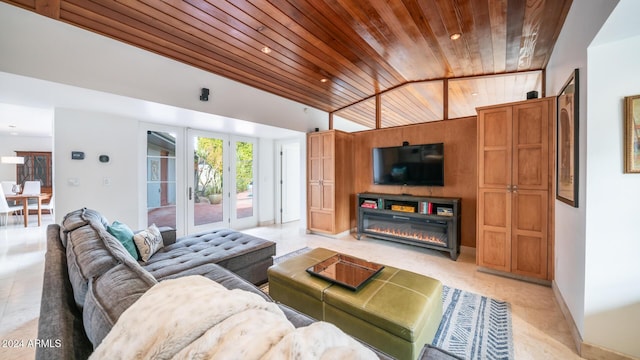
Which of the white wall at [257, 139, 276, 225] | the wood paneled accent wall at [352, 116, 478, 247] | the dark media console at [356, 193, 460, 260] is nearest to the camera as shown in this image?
the dark media console at [356, 193, 460, 260]

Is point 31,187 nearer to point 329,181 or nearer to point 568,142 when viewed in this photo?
point 329,181

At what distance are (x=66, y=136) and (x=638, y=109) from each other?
18.6ft

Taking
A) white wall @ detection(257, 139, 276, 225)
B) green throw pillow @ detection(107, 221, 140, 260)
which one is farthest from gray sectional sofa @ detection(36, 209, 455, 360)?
white wall @ detection(257, 139, 276, 225)

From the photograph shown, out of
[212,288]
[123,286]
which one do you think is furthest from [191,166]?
[212,288]

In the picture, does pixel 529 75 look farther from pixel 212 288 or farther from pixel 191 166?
pixel 191 166

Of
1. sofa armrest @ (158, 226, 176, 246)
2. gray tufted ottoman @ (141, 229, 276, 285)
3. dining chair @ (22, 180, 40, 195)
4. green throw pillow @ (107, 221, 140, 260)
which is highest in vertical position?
dining chair @ (22, 180, 40, 195)

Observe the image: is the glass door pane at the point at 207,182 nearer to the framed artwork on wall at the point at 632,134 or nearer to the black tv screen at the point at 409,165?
the black tv screen at the point at 409,165

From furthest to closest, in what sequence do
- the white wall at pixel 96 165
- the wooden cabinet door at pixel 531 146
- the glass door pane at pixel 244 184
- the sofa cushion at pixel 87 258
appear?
the glass door pane at pixel 244 184, the white wall at pixel 96 165, the wooden cabinet door at pixel 531 146, the sofa cushion at pixel 87 258

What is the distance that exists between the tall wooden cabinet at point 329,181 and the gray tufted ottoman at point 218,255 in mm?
2079

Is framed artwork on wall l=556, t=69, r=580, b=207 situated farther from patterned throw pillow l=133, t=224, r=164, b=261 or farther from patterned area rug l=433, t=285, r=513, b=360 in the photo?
patterned throw pillow l=133, t=224, r=164, b=261

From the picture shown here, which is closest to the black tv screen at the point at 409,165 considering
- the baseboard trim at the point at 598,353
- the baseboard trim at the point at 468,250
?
the baseboard trim at the point at 468,250

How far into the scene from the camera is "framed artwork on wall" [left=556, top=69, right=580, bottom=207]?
1.88m

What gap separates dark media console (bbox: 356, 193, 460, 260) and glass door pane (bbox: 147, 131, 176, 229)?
349cm

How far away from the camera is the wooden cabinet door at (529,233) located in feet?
8.81
